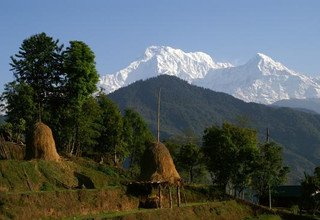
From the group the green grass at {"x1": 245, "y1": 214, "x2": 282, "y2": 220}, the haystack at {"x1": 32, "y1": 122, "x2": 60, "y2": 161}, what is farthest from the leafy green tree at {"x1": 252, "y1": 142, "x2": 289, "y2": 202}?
the haystack at {"x1": 32, "y1": 122, "x2": 60, "y2": 161}

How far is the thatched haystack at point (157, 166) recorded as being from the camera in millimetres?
33875

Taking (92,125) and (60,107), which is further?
(92,125)

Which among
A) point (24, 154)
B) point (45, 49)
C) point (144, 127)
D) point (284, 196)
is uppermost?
point (45, 49)

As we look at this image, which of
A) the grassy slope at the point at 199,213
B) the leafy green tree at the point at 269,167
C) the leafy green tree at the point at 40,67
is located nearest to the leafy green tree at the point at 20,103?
the leafy green tree at the point at 40,67

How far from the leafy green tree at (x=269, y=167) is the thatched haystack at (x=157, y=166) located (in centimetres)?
1428

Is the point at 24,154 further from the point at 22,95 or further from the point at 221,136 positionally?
the point at 221,136

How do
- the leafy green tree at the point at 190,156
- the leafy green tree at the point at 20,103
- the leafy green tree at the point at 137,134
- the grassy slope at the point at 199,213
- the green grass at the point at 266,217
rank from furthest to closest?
the leafy green tree at the point at 137,134 < the leafy green tree at the point at 190,156 < the leafy green tree at the point at 20,103 < the green grass at the point at 266,217 < the grassy slope at the point at 199,213

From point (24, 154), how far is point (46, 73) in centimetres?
963

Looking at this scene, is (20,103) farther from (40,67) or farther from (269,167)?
(269,167)

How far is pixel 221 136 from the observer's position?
48.6 m

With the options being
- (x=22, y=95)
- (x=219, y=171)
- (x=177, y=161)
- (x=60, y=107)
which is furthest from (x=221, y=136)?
(x=22, y=95)

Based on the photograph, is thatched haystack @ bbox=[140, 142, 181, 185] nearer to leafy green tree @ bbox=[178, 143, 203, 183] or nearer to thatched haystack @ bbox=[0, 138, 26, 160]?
thatched haystack @ bbox=[0, 138, 26, 160]

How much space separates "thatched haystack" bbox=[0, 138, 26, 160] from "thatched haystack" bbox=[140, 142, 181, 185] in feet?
31.7

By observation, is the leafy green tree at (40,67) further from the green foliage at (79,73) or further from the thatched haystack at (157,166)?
the thatched haystack at (157,166)
